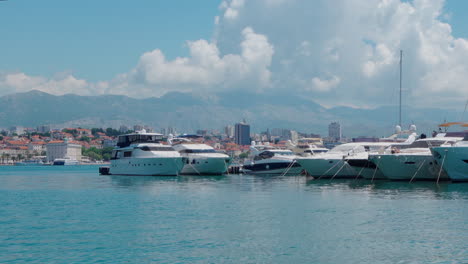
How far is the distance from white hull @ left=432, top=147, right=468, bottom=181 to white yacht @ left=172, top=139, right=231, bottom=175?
103 feet

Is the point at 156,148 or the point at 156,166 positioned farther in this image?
the point at 156,148

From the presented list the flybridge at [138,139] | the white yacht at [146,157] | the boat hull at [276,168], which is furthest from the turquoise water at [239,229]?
the boat hull at [276,168]

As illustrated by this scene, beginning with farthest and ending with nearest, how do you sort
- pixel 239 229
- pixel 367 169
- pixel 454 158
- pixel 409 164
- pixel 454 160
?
1. pixel 367 169
2. pixel 409 164
3. pixel 454 160
4. pixel 454 158
5. pixel 239 229

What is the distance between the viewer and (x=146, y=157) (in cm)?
7088

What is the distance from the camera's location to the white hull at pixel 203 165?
7250 centimetres

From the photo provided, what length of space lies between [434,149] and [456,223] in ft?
72.4

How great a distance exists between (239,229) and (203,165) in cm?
4831

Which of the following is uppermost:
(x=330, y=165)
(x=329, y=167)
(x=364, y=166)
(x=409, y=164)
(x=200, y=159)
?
(x=200, y=159)

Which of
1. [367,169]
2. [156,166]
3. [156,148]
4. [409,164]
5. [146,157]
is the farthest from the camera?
[156,148]

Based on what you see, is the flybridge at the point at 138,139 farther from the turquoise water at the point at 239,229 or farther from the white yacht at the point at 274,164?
the turquoise water at the point at 239,229

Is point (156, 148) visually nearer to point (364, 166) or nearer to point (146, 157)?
point (146, 157)

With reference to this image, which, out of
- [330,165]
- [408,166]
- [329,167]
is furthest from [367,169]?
[408,166]

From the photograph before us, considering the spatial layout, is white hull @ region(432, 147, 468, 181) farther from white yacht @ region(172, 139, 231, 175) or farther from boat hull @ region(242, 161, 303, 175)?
white yacht @ region(172, 139, 231, 175)

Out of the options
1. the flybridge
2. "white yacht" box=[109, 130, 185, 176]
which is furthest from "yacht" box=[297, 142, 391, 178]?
the flybridge
